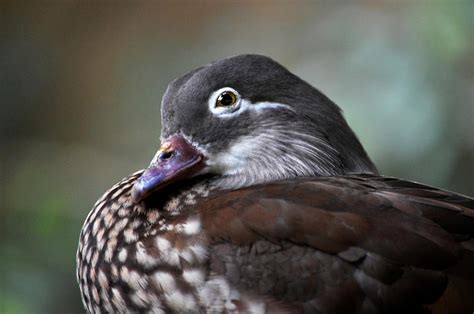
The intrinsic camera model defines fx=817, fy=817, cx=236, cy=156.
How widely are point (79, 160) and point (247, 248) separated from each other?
2.05 meters

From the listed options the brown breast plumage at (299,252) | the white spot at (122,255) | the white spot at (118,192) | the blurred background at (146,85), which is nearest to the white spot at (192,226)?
the brown breast plumage at (299,252)

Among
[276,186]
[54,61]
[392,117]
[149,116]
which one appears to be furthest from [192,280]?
[54,61]

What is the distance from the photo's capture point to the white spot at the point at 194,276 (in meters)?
1.20

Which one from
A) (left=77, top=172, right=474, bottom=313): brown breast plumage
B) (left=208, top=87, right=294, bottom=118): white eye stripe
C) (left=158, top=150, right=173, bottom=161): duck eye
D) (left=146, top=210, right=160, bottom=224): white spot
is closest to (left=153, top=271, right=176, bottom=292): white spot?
(left=77, top=172, right=474, bottom=313): brown breast plumage

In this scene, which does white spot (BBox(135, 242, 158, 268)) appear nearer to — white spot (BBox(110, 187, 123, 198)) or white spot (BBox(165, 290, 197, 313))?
white spot (BBox(165, 290, 197, 313))

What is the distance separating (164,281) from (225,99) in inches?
14.3

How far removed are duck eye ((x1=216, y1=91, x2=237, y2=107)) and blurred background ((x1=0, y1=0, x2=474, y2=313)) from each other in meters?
0.72

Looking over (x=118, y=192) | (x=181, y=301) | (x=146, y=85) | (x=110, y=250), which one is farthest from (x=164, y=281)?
(x=146, y=85)

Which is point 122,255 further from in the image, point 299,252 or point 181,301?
point 299,252

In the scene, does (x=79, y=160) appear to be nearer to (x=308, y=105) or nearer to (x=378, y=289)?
(x=308, y=105)

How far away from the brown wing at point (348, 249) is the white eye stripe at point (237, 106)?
0.21 metres

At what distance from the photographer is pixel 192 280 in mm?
1205

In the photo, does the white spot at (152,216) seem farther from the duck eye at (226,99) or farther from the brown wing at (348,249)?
the duck eye at (226,99)

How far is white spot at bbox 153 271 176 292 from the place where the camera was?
1.22m
